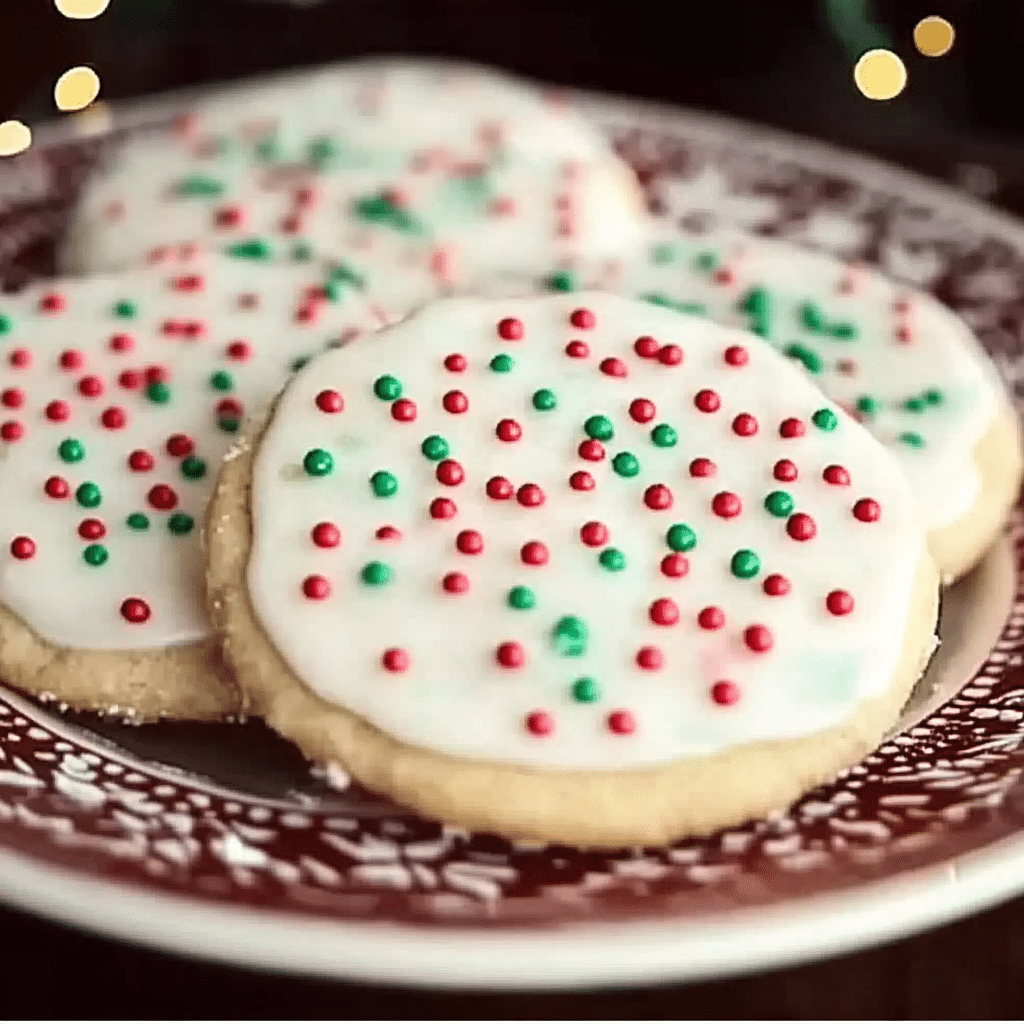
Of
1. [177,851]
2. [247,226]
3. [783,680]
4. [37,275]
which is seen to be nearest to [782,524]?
[783,680]

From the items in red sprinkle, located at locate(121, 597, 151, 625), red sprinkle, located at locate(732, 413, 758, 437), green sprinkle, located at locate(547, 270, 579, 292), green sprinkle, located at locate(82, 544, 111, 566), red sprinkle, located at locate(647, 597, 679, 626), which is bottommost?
red sprinkle, located at locate(121, 597, 151, 625)

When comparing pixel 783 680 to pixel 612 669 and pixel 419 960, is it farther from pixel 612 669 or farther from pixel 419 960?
pixel 419 960

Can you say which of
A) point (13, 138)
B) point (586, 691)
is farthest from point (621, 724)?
point (13, 138)

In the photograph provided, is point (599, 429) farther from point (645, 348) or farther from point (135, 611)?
point (135, 611)

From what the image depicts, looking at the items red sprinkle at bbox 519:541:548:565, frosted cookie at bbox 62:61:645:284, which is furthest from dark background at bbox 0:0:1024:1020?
red sprinkle at bbox 519:541:548:565

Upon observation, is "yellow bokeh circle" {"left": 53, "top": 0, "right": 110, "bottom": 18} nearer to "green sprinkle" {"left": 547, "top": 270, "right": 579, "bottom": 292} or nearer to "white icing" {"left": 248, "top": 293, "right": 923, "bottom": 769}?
"green sprinkle" {"left": 547, "top": 270, "right": 579, "bottom": 292}
